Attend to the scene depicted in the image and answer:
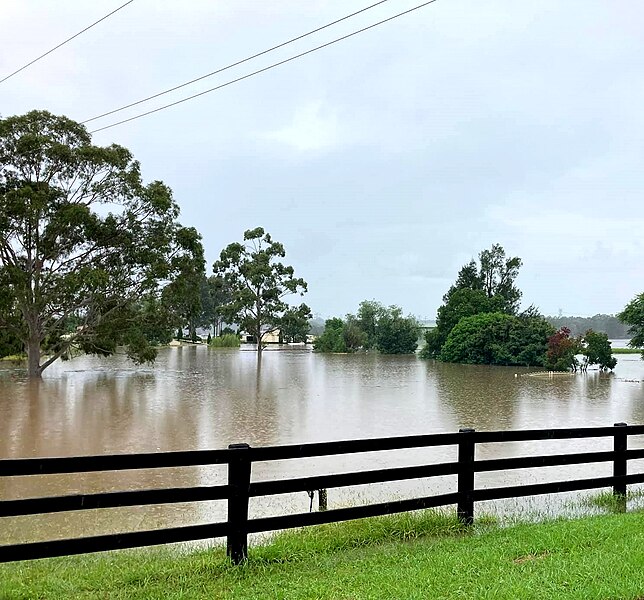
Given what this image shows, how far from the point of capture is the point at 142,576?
4168mm

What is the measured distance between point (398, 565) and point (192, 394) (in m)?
18.8

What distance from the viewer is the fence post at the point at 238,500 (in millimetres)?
4301

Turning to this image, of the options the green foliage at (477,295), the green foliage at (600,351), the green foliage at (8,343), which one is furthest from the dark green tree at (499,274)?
the green foliage at (8,343)

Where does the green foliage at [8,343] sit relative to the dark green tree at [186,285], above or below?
below

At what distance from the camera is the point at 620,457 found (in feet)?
20.7

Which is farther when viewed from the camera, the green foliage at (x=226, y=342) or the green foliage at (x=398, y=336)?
the green foliage at (x=226, y=342)

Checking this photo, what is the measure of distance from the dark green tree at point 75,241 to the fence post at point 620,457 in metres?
22.5

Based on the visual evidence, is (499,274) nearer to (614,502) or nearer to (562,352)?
(562,352)

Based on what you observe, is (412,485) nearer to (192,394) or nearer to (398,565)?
(398,565)

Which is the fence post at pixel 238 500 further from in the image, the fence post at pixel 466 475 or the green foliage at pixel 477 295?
the green foliage at pixel 477 295

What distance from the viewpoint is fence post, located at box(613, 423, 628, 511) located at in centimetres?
618

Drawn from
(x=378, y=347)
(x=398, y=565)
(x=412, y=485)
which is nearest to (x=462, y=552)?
(x=398, y=565)

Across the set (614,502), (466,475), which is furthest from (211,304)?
(466,475)

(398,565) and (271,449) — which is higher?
(271,449)
